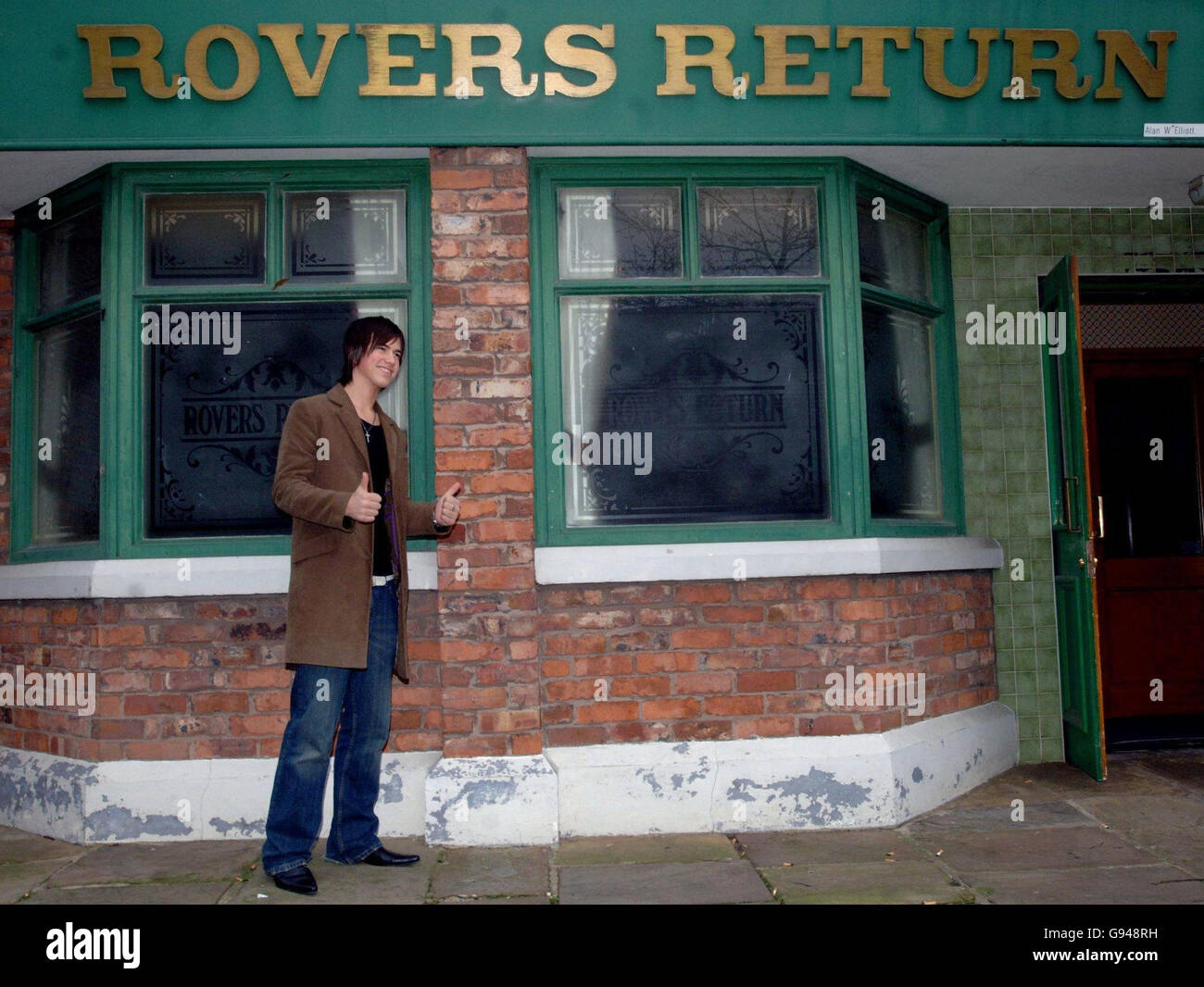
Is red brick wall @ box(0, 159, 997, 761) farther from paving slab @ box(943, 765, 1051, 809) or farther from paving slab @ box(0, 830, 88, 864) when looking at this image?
paving slab @ box(943, 765, 1051, 809)

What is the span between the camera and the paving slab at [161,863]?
4.06m

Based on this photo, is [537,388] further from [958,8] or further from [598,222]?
[958,8]

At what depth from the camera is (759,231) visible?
5039 millimetres

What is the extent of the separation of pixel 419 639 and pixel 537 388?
1.27m

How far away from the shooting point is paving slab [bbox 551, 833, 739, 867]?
4215 mm

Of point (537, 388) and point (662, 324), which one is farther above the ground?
point (662, 324)

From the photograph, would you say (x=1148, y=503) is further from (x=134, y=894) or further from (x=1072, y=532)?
(x=134, y=894)

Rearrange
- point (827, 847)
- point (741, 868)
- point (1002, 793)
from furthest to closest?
point (1002, 793)
point (827, 847)
point (741, 868)

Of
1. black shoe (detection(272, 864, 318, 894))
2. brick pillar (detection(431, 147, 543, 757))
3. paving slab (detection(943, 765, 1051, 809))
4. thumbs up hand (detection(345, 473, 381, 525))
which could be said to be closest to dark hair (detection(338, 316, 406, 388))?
brick pillar (detection(431, 147, 543, 757))

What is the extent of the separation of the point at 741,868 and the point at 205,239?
3.71 metres

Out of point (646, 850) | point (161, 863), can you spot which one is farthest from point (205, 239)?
point (646, 850)

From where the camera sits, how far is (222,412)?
4.86 metres
